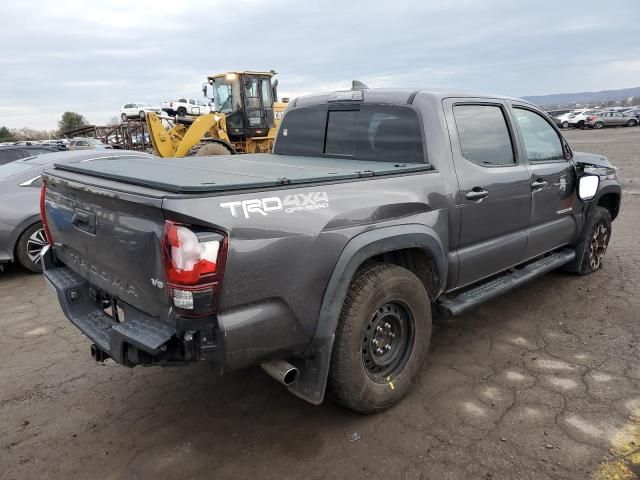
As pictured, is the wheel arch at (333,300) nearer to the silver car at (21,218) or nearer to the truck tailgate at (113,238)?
the truck tailgate at (113,238)

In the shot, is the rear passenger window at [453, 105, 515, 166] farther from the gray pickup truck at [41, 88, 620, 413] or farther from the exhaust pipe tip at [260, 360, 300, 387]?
the exhaust pipe tip at [260, 360, 300, 387]

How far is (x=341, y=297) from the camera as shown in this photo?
8.33ft

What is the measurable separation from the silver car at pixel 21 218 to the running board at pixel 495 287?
4968mm

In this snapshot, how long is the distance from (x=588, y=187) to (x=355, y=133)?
255 centimetres

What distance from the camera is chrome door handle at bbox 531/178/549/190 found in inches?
155

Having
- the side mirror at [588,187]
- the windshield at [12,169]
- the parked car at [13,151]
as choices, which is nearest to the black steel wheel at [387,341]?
the side mirror at [588,187]

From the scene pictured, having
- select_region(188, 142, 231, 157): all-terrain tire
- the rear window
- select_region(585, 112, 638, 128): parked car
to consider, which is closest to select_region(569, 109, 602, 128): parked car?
select_region(585, 112, 638, 128): parked car

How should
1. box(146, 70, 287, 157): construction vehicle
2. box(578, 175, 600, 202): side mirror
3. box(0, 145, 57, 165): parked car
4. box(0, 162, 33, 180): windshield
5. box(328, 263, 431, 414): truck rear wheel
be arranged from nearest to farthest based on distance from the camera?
box(328, 263, 431, 414): truck rear wheel < box(578, 175, 600, 202): side mirror < box(0, 162, 33, 180): windshield < box(0, 145, 57, 165): parked car < box(146, 70, 287, 157): construction vehicle

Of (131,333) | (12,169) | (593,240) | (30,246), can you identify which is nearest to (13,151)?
(12,169)

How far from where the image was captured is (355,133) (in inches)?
148

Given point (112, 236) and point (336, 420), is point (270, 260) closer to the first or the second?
point (112, 236)

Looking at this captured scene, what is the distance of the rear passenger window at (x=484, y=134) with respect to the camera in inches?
137

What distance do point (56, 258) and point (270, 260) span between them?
189cm

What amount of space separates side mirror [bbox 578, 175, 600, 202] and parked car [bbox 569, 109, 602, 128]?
39.5 metres
